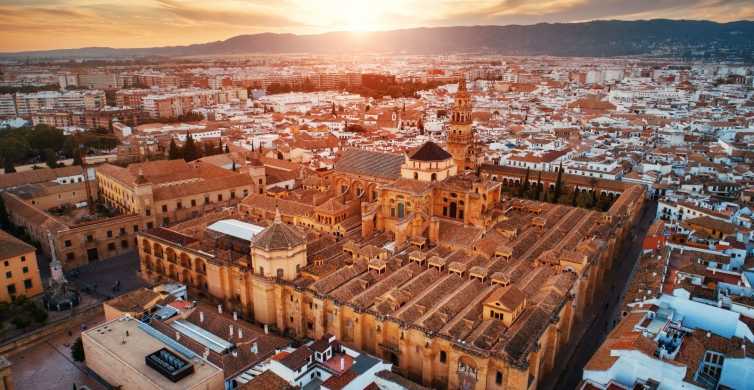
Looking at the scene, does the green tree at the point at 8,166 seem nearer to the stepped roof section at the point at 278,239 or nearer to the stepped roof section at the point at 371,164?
the stepped roof section at the point at 371,164

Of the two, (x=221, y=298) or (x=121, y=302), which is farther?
(x=221, y=298)

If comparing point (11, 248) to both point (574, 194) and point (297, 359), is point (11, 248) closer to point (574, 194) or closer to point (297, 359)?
point (297, 359)

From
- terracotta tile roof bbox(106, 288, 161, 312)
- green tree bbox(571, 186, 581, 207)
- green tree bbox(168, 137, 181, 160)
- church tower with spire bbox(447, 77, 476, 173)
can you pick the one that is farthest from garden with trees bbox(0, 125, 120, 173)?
green tree bbox(571, 186, 581, 207)

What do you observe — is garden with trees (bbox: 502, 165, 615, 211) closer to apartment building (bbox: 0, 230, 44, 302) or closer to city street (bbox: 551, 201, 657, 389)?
city street (bbox: 551, 201, 657, 389)

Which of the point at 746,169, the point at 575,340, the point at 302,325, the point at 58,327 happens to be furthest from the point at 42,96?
the point at 746,169

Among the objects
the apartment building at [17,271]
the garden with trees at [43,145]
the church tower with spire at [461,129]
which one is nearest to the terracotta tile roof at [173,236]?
the apartment building at [17,271]

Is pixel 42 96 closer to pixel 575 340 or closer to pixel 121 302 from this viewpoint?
pixel 121 302
